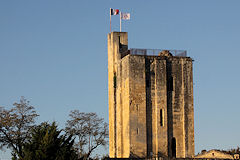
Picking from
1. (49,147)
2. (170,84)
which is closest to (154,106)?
(170,84)

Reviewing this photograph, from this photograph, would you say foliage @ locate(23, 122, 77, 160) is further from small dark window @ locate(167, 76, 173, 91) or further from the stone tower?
A: small dark window @ locate(167, 76, 173, 91)

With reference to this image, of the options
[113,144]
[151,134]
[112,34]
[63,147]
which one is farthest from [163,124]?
[63,147]

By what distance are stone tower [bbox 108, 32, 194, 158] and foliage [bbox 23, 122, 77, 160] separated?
51.7ft

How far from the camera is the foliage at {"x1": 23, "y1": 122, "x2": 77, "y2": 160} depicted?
47312 mm

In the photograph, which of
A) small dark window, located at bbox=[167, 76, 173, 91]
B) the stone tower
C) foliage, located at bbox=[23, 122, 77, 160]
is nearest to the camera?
foliage, located at bbox=[23, 122, 77, 160]


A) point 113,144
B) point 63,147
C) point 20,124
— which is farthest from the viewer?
point 113,144

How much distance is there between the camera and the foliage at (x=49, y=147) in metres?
47.3

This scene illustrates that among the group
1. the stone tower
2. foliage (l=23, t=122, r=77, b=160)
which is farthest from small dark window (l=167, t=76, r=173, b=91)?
foliage (l=23, t=122, r=77, b=160)

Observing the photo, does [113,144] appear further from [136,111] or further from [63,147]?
[63,147]

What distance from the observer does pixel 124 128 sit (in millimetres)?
65000

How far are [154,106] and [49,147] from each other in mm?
19688

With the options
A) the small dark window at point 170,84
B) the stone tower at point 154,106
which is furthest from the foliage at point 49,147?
the small dark window at point 170,84

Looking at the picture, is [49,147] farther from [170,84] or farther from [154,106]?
[170,84]

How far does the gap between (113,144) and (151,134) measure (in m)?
6.60
